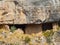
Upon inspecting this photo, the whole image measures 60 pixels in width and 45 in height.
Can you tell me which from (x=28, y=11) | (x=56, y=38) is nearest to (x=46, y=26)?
(x=28, y=11)

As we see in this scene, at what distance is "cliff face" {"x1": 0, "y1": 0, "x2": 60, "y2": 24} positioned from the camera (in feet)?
89.7

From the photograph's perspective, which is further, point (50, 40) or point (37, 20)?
point (37, 20)

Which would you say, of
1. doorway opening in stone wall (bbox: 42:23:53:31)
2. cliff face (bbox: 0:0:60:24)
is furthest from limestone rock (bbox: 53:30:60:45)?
doorway opening in stone wall (bbox: 42:23:53:31)

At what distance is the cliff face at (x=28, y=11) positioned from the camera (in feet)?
89.7

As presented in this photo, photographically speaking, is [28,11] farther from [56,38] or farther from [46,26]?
[56,38]

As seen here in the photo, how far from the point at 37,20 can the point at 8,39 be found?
14.1 ft

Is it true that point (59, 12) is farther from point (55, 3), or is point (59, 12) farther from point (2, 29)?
point (2, 29)

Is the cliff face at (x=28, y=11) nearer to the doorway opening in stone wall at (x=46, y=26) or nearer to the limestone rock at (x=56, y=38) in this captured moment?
the doorway opening in stone wall at (x=46, y=26)

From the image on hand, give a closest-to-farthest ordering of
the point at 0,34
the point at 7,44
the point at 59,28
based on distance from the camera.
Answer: the point at 7,44
the point at 0,34
the point at 59,28

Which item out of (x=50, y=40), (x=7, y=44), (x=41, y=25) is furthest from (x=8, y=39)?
(x=41, y=25)

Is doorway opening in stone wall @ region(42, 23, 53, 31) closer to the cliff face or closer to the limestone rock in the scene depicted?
the cliff face

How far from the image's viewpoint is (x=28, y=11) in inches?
1079

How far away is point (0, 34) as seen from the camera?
25141 millimetres

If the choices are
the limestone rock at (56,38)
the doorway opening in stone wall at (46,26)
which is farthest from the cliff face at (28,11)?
the limestone rock at (56,38)
